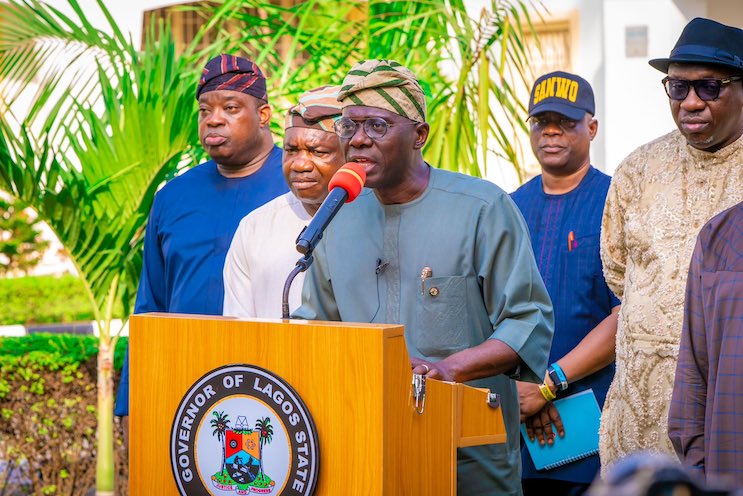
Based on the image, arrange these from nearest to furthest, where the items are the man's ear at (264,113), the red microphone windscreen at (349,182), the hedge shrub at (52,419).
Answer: the red microphone windscreen at (349,182), the man's ear at (264,113), the hedge shrub at (52,419)

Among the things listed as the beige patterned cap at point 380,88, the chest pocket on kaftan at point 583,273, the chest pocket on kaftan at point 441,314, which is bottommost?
the chest pocket on kaftan at point 441,314

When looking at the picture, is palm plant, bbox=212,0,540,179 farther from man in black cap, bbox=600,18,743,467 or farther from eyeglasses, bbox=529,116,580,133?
man in black cap, bbox=600,18,743,467

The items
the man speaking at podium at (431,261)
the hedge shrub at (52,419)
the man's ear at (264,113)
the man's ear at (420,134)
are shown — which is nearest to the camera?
the man speaking at podium at (431,261)

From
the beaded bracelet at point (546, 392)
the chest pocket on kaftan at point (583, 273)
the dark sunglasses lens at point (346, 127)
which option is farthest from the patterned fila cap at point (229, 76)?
the beaded bracelet at point (546, 392)

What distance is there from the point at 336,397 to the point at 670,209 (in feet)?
5.40

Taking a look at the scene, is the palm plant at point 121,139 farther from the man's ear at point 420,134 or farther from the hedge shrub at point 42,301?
the hedge shrub at point 42,301

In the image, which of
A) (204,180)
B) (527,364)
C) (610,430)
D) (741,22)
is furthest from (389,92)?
(741,22)

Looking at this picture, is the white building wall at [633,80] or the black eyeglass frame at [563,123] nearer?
the black eyeglass frame at [563,123]

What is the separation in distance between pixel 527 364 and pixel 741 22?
5.67 m

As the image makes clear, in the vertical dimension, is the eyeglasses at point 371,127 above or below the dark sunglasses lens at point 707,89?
below

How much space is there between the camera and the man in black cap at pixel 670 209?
11.6 ft

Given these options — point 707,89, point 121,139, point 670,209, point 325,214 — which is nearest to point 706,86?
point 707,89

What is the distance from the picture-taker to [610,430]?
12.7ft

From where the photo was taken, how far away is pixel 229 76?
4852 millimetres
